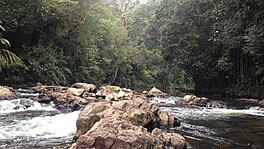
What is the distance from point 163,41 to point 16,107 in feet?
73.1

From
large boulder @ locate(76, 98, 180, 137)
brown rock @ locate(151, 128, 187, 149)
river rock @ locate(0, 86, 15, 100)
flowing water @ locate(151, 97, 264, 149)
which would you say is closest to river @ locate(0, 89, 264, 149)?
flowing water @ locate(151, 97, 264, 149)

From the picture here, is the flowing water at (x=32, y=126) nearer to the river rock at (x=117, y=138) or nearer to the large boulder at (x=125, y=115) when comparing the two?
the large boulder at (x=125, y=115)

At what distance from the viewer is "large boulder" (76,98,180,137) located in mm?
9461

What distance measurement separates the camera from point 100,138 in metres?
6.85

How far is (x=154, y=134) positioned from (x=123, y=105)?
265 cm

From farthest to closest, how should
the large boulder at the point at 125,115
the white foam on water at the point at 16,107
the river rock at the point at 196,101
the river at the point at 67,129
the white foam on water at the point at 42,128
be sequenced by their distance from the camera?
the river rock at the point at 196,101, the white foam on water at the point at 16,107, the white foam on water at the point at 42,128, the large boulder at the point at 125,115, the river at the point at 67,129

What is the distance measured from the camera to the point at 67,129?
10883mm

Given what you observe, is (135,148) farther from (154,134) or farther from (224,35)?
(224,35)

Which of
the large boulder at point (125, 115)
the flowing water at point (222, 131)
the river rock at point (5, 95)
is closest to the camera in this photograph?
the flowing water at point (222, 131)

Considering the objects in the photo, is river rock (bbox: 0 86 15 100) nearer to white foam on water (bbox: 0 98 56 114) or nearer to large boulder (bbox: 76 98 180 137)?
white foam on water (bbox: 0 98 56 114)

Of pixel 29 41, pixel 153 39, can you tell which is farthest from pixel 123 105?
pixel 153 39

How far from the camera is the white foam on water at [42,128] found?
9.83 m

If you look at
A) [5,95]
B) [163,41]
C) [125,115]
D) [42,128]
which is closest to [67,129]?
[42,128]

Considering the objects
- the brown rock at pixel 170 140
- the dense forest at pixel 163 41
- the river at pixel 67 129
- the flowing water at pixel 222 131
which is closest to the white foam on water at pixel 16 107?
the river at pixel 67 129
